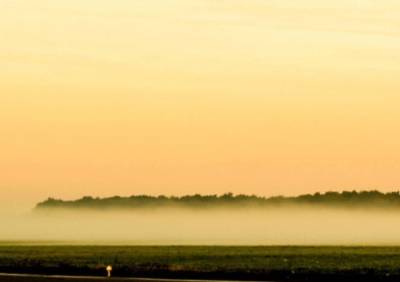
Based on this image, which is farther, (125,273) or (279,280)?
(125,273)

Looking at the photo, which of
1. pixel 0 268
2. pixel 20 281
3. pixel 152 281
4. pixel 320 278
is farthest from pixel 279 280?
pixel 0 268

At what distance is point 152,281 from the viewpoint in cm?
3856

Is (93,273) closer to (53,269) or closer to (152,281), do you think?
(53,269)

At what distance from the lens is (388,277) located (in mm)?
42312

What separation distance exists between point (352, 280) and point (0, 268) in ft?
52.0

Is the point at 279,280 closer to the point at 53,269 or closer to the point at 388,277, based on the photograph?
the point at 388,277

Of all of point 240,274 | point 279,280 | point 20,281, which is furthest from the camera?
point 240,274

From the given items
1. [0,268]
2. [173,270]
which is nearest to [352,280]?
[173,270]

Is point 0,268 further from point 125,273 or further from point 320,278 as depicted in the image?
point 320,278

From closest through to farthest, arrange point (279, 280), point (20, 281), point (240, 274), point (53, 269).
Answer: point (20, 281) < point (279, 280) < point (240, 274) < point (53, 269)

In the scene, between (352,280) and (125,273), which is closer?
(352,280)

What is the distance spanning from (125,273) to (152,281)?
27.2 ft

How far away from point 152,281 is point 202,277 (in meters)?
5.48

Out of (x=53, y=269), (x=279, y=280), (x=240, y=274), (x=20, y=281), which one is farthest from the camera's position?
(x=53, y=269)
